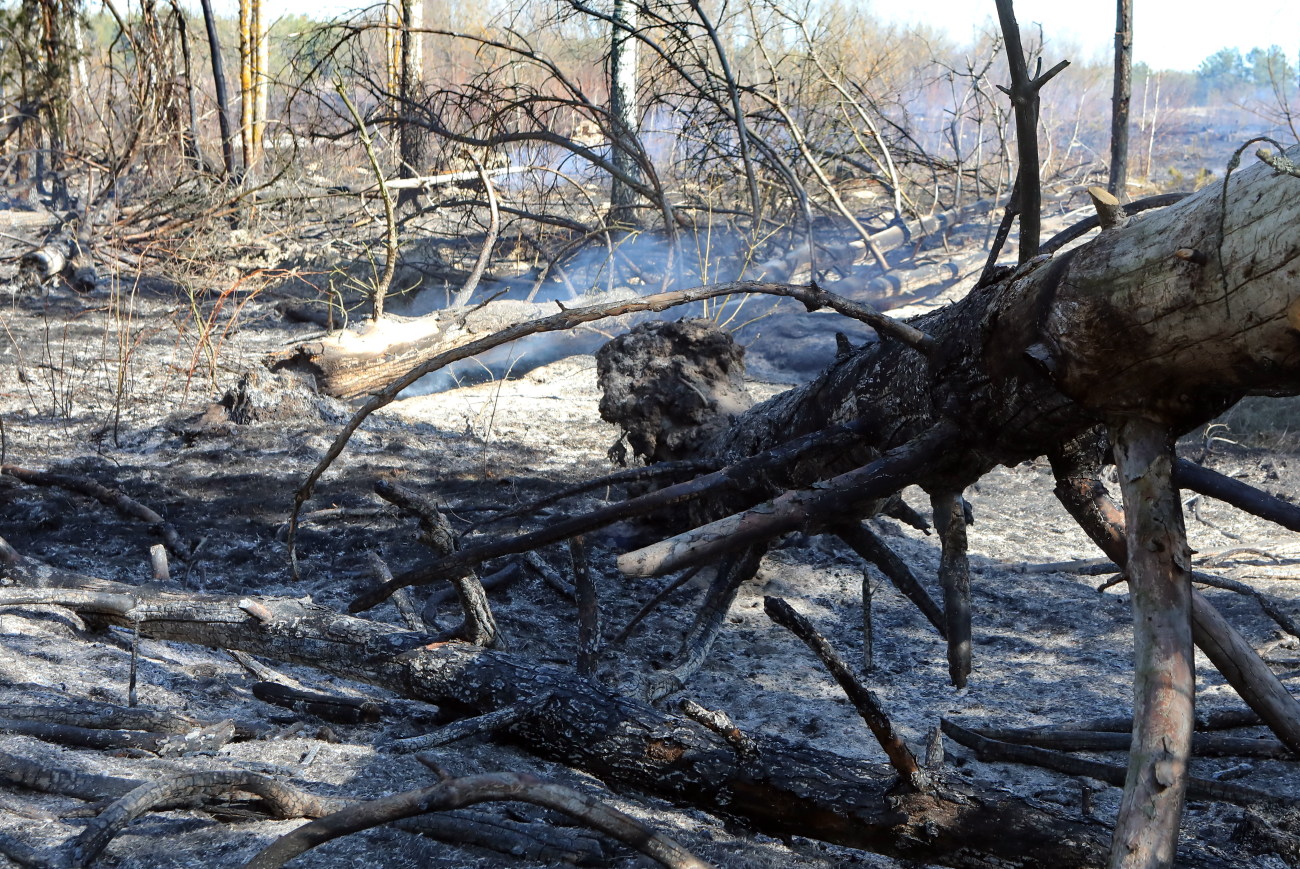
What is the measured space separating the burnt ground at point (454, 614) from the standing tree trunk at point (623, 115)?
6.69 ft

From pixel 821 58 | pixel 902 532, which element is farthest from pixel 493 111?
pixel 902 532

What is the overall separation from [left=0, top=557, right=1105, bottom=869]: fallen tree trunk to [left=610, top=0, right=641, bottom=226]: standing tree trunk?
5.13m

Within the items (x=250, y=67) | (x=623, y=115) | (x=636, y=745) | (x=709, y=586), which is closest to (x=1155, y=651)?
(x=636, y=745)

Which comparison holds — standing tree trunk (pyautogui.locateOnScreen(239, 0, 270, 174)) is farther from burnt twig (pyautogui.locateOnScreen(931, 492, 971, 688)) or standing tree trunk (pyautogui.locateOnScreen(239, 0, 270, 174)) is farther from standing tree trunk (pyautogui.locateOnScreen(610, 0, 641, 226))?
burnt twig (pyautogui.locateOnScreen(931, 492, 971, 688))

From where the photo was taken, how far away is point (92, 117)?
11.8 meters

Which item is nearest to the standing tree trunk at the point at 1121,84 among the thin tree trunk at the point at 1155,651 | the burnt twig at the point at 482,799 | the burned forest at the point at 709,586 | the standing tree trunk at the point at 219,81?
the burned forest at the point at 709,586

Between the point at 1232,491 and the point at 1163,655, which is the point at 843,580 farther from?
the point at 1163,655

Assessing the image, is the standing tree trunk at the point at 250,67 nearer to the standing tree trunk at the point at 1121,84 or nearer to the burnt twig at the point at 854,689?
the standing tree trunk at the point at 1121,84

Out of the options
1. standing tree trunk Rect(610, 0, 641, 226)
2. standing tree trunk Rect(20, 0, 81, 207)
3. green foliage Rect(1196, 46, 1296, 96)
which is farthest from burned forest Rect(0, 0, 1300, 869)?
green foliage Rect(1196, 46, 1296, 96)

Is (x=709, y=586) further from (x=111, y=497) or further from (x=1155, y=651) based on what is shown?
(x=111, y=497)

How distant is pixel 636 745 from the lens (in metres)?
1.90

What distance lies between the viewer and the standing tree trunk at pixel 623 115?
24.0ft

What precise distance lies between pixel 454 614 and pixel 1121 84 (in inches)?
226

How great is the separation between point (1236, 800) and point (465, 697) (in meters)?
1.62
